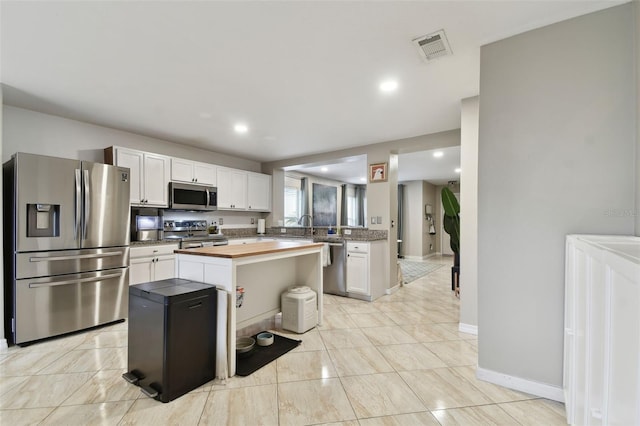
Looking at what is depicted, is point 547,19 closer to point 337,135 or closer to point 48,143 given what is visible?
point 337,135

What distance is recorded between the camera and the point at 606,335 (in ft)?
2.87

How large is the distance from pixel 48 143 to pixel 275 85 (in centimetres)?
286

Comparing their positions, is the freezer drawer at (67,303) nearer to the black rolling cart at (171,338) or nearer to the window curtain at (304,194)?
the black rolling cart at (171,338)

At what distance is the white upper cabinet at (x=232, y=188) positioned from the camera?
4.91 meters

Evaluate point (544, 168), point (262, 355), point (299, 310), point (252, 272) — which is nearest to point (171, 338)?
point (262, 355)

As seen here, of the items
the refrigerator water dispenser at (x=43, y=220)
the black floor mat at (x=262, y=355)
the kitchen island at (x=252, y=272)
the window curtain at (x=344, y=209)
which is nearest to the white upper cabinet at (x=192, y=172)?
the refrigerator water dispenser at (x=43, y=220)

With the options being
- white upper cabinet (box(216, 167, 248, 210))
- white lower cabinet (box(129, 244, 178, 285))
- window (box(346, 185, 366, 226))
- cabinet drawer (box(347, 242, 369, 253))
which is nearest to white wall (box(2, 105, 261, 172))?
white upper cabinet (box(216, 167, 248, 210))

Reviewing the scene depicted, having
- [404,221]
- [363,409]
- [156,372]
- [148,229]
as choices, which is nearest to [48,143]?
[148,229]

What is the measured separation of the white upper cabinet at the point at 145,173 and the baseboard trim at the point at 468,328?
162 inches

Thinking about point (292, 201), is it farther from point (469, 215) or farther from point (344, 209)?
point (469, 215)

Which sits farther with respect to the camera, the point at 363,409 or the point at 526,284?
the point at 526,284

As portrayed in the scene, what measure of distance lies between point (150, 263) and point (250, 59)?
2882 millimetres

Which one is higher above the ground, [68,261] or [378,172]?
[378,172]

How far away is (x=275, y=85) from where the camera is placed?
2.61 m
